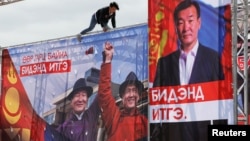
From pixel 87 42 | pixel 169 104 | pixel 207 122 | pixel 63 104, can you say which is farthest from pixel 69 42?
pixel 207 122

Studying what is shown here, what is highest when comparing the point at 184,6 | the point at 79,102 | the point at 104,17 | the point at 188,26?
the point at 104,17

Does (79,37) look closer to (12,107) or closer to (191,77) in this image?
(12,107)

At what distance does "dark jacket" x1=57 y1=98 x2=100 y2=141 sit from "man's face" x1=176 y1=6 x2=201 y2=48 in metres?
2.85

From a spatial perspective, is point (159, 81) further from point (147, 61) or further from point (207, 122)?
point (207, 122)

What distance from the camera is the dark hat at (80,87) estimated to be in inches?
495

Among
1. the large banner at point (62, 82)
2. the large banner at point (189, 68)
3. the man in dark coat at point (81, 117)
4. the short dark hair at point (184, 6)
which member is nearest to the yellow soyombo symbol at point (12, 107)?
the large banner at point (62, 82)

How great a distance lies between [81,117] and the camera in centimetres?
1266

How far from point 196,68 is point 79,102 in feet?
11.6

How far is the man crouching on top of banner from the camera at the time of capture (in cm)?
1134

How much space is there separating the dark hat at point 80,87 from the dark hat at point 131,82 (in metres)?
1.03

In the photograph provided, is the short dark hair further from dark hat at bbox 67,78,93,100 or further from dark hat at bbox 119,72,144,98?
dark hat at bbox 67,78,93,100

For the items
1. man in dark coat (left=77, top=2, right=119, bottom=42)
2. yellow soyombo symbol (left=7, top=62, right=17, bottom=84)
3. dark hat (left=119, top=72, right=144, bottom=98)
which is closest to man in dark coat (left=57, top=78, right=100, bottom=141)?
dark hat (left=119, top=72, right=144, bottom=98)

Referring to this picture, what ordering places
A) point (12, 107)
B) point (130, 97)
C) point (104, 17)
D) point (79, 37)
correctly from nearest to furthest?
1. point (130, 97)
2. point (104, 17)
3. point (79, 37)
4. point (12, 107)

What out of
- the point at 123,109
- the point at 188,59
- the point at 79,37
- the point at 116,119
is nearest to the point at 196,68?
the point at 188,59
